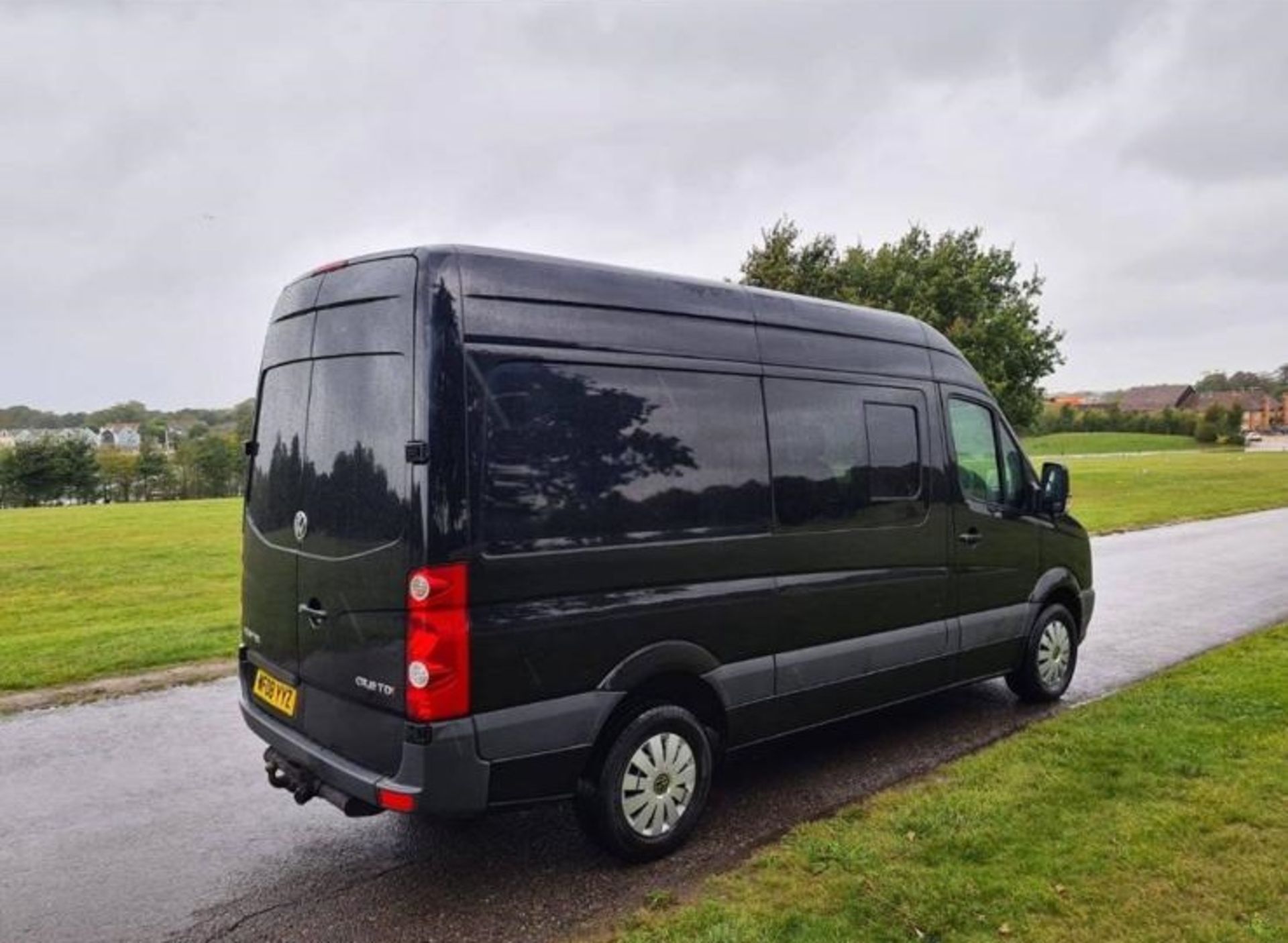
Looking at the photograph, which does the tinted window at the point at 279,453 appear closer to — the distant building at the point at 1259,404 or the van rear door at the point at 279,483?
the van rear door at the point at 279,483

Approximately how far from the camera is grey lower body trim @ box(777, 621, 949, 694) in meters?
4.46

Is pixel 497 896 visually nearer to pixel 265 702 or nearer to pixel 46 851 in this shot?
pixel 265 702

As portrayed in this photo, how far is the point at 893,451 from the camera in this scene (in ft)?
16.4

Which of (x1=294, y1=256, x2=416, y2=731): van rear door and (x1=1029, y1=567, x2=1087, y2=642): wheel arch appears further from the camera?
(x1=1029, y1=567, x2=1087, y2=642): wheel arch

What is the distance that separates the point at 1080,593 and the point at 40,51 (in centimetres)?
1585

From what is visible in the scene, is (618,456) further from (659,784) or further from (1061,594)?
(1061,594)

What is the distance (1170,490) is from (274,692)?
33282 mm

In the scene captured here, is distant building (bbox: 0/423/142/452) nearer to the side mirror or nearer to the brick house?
the side mirror

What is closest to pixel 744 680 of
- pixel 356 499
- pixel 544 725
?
pixel 544 725

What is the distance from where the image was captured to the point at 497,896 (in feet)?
11.7

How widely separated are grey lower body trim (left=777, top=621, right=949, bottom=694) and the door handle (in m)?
2.24

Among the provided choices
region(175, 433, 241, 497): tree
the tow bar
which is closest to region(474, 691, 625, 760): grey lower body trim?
the tow bar

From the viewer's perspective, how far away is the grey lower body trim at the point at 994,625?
549 cm

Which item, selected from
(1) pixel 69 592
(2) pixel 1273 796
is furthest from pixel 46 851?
(1) pixel 69 592
